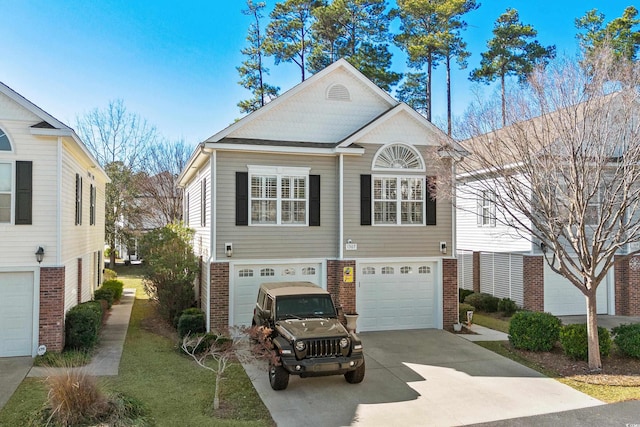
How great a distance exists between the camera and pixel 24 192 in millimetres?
11117

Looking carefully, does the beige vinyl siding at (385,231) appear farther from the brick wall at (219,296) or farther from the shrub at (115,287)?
the shrub at (115,287)

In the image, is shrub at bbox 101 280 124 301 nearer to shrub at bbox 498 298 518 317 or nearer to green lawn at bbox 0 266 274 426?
green lawn at bbox 0 266 274 426

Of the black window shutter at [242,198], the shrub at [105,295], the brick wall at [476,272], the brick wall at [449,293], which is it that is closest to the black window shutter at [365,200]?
the brick wall at [449,293]

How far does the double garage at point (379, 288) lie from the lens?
45.4 ft

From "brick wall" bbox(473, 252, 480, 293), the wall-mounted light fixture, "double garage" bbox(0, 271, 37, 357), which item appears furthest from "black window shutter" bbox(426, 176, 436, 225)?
"double garage" bbox(0, 271, 37, 357)

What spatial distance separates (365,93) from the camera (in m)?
15.6

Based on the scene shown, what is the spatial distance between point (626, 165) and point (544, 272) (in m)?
8.27

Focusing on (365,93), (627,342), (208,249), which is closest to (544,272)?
(627,342)

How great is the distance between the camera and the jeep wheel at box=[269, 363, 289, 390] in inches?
350

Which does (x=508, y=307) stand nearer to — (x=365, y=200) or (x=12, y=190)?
(x=365, y=200)

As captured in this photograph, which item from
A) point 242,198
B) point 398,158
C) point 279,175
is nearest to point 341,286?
point 279,175

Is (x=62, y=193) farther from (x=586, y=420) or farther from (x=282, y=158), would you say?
(x=586, y=420)

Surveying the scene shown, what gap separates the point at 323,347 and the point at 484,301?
12.2 m

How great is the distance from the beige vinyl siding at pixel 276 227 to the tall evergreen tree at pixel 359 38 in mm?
15336
